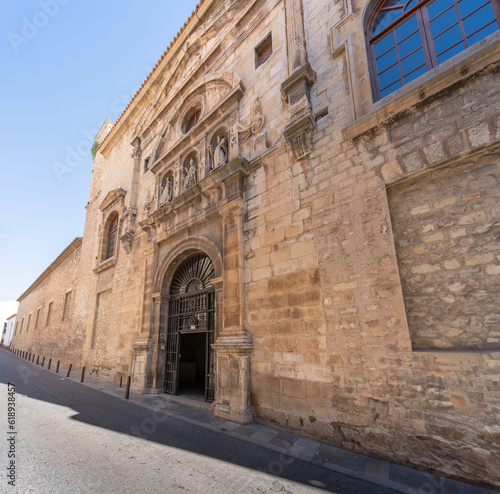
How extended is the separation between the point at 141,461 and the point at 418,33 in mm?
6828

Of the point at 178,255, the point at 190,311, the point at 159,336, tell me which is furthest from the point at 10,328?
the point at 190,311

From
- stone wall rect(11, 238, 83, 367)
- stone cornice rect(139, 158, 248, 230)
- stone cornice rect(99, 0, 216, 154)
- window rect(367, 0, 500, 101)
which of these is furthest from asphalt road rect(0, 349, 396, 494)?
stone cornice rect(99, 0, 216, 154)

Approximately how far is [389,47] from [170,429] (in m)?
6.92

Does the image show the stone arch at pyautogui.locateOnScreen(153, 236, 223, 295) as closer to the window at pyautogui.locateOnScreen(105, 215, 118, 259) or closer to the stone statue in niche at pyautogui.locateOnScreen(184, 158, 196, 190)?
the stone statue in niche at pyautogui.locateOnScreen(184, 158, 196, 190)

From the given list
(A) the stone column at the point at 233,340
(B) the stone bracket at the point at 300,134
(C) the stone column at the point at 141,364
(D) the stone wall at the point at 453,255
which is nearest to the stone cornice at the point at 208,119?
(B) the stone bracket at the point at 300,134

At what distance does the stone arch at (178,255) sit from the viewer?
231 inches

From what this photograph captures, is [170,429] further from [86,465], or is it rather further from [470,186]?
[470,186]

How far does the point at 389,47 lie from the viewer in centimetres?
426

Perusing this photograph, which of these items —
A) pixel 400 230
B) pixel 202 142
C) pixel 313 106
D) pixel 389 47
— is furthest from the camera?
pixel 202 142

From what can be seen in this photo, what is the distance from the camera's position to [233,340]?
4.59 metres

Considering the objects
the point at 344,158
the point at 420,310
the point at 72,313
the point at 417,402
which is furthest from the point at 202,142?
the point at 72,313

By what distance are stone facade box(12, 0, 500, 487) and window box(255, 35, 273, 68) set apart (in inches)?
5.1

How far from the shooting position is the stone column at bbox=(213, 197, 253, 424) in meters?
4.32

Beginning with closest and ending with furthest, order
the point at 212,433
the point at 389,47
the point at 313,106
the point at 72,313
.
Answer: the point at 212,433, the point at 389,47, the point at 313,106, the point at 72,313
